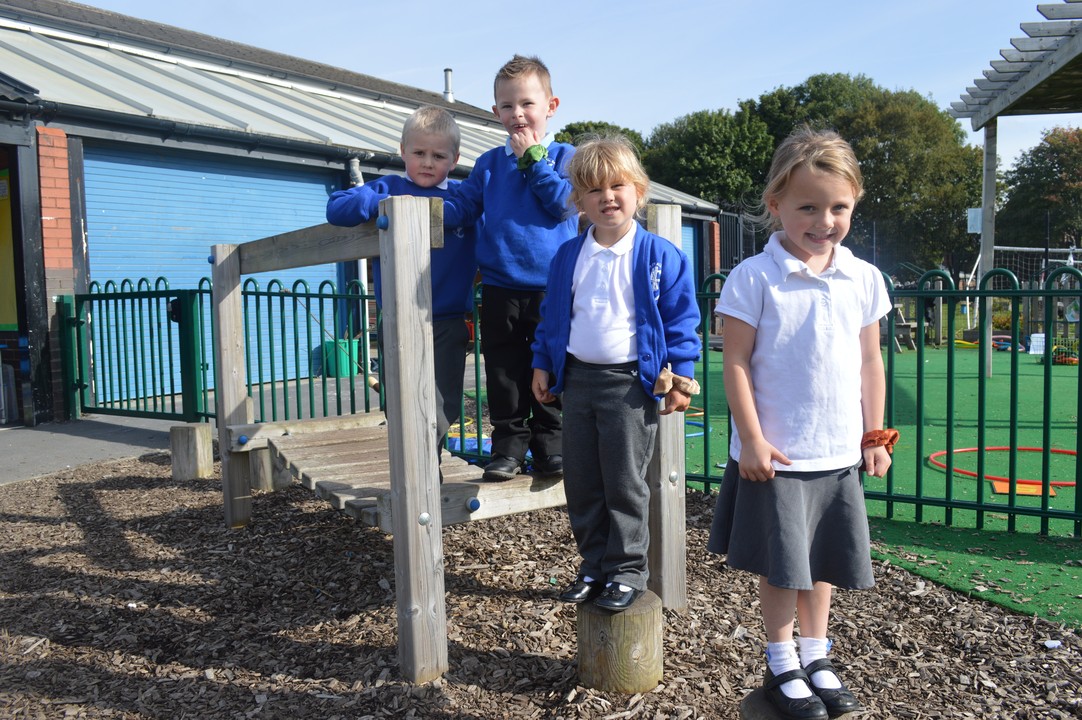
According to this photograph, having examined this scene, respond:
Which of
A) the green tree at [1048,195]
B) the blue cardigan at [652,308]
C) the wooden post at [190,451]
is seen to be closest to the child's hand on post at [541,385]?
the blue cardigan at [652,308]

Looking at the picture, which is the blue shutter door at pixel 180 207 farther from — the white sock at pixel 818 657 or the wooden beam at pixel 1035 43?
the white sock at pixel 818 657

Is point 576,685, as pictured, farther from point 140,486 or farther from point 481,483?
point 140,486

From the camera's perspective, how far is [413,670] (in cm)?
286

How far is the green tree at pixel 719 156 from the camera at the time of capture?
40094mm

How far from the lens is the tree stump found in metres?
2.70

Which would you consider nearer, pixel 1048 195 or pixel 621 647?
pixel 621 647

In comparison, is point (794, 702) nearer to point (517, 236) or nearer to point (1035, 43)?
point (517, 236)

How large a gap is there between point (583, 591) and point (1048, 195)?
4588cm

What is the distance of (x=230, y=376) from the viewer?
185 inches

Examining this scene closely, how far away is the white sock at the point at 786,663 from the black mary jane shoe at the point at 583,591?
69 cm

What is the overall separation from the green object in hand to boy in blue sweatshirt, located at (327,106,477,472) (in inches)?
16.8

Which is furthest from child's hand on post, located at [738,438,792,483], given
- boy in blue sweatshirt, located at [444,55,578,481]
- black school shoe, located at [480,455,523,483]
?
black school shoe, located at [480,455,523,483]

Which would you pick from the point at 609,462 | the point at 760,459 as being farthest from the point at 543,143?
the point at 760,459

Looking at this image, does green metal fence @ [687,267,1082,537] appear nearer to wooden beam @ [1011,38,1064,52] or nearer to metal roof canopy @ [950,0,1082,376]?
metal roof canopy @ [950,0,1082,376]
